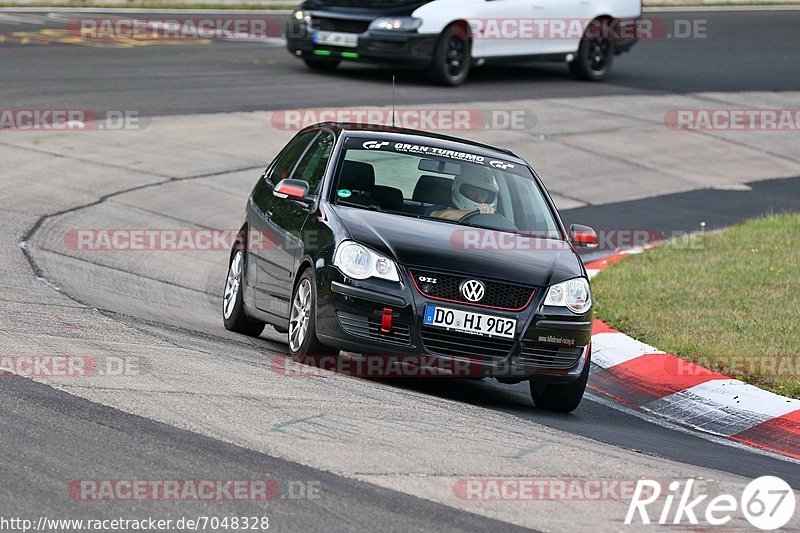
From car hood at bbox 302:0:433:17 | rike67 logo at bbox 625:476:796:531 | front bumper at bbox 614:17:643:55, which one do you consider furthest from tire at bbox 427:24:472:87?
rike67 logo at bbox 625:476:796:531

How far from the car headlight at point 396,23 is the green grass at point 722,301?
794 centimetres

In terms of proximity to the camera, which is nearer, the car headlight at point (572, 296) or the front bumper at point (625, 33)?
the car headlight at point (572, 296)

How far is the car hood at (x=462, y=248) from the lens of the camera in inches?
320

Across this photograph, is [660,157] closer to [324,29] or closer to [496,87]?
[496,87]

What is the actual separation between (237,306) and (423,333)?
255 cm

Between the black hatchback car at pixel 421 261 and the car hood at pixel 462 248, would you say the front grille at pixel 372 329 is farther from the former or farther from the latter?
the car hood at pixel 462 248

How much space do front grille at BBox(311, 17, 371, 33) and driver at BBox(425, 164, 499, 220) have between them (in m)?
12.4

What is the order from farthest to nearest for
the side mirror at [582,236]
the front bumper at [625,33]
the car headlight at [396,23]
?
the front bumper at [625,33] < the car headlight at [396,23] < the side mirror at [582,236]

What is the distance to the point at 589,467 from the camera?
6.30 meters

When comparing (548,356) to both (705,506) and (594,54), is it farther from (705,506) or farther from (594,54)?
(594,54)

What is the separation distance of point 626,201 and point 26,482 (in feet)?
42.0

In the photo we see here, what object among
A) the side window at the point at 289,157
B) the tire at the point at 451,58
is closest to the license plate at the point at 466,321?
the side window at the point at 289,157

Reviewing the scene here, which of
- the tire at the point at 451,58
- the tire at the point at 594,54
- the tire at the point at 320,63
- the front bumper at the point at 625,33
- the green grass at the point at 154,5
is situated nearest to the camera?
the tire at the point at 451,58

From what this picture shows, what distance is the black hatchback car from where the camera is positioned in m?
8.06
